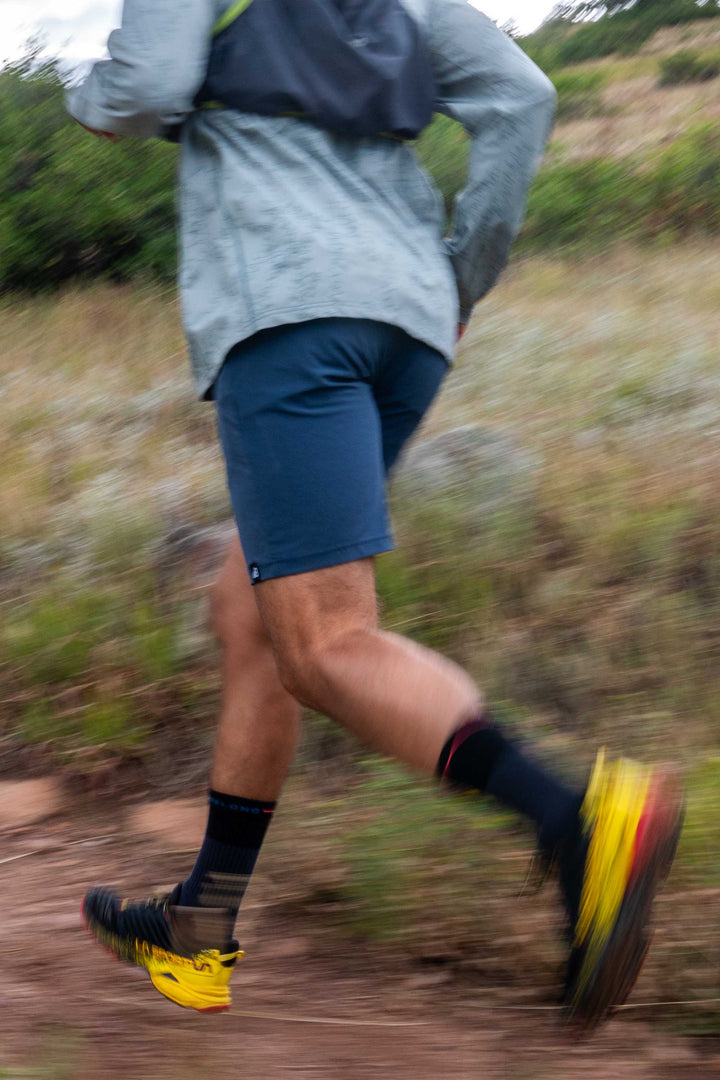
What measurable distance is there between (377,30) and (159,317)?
5.62 meters

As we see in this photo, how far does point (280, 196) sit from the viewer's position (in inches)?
65.1

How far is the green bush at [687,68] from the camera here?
17.3 metres

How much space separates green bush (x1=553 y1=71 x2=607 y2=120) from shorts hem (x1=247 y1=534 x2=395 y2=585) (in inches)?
569

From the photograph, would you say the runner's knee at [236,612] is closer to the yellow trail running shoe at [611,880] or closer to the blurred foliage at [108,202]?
the yellow trail running shoe at [611,880]

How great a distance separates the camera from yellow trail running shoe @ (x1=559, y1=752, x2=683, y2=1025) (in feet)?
4.92

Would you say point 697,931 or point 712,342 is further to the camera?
point 712,342

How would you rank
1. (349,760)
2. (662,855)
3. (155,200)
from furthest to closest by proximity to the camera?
(155,200)
(349,760)
(662,855)

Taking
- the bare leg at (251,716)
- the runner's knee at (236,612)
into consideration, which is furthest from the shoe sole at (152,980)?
the runner's knee at (236,612)

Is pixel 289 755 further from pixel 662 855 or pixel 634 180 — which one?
pixel 634 180

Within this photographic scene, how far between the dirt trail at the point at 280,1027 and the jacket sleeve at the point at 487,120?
130 cm

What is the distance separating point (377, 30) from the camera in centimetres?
171

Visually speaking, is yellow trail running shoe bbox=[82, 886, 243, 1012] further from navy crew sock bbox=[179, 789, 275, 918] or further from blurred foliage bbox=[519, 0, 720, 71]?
blurred foliage bbox=[519, 0, 720, 71]

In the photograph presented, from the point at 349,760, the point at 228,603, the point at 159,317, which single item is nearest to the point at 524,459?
the point at 349,760

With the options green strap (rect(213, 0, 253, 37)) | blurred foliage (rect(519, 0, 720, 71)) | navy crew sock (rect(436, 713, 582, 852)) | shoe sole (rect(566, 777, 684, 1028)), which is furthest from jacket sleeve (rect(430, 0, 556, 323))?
blurred foliage (rect(519, 0, 720, 71))
